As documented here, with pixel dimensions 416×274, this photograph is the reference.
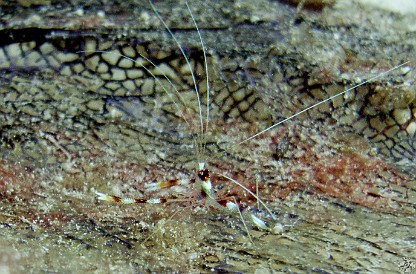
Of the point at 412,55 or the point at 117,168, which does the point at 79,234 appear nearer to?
the point at 117,168

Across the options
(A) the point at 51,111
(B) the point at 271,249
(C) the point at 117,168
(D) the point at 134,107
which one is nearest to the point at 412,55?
(B) the point at 271,249

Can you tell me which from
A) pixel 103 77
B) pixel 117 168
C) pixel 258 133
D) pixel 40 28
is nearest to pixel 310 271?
pixel 258 133

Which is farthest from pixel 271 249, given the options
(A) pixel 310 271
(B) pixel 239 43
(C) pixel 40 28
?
(C) pixel 40 28

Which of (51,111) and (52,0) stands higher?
(52,0)

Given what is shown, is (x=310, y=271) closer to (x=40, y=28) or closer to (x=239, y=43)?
(x=239, y=43)

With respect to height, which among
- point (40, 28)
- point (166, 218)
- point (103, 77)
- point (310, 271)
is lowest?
point (310, 271)

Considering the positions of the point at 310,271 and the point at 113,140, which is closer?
the point at 113,140

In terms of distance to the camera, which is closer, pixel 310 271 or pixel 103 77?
pixel 103 77

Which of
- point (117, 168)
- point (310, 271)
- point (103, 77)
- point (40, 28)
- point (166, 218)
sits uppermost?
point (40, 28)

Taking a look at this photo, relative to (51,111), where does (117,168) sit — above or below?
below
